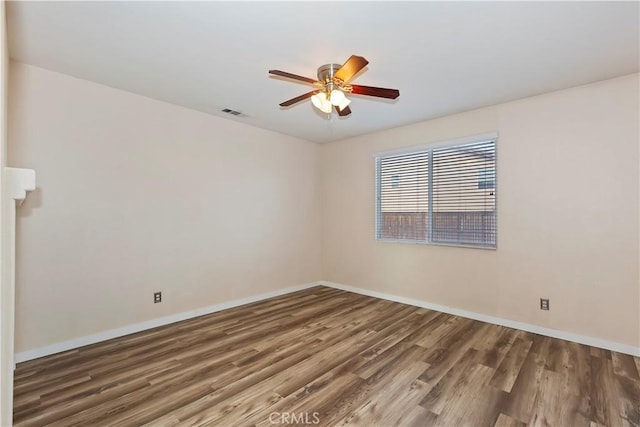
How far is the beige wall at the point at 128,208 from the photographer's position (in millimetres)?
2537

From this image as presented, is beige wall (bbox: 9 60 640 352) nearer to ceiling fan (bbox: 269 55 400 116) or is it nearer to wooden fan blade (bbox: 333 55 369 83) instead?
ceiling fan (bbox: 269 55 400 116)

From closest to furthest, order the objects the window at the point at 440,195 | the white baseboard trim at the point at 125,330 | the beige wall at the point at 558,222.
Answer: the white baseboard trim at the point at 125,330, the beige wall at the point at 558,222, the window at the point at 440,195

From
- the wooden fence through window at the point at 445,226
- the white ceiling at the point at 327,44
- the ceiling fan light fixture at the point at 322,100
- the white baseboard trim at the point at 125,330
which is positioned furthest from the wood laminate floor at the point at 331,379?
the white ceiling at the point at 327,44

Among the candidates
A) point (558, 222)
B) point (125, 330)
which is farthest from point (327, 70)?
point (125, 330)

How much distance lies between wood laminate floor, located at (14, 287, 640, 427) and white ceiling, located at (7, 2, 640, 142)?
8.12ft

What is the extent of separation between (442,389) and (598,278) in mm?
1965

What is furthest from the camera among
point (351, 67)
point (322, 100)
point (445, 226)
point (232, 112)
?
point (445, 226)

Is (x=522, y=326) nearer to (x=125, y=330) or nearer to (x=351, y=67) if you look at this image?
(x=351, y=67)

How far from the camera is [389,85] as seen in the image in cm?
283

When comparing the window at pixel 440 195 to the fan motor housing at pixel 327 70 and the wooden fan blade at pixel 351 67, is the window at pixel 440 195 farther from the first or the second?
the wooden fan blade at pixel 351 67

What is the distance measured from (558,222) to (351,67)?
8.57ft

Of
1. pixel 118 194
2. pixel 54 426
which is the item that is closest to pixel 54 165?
pixel 118 194

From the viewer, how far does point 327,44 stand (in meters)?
2.16

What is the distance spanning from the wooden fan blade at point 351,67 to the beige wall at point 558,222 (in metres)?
2.11
